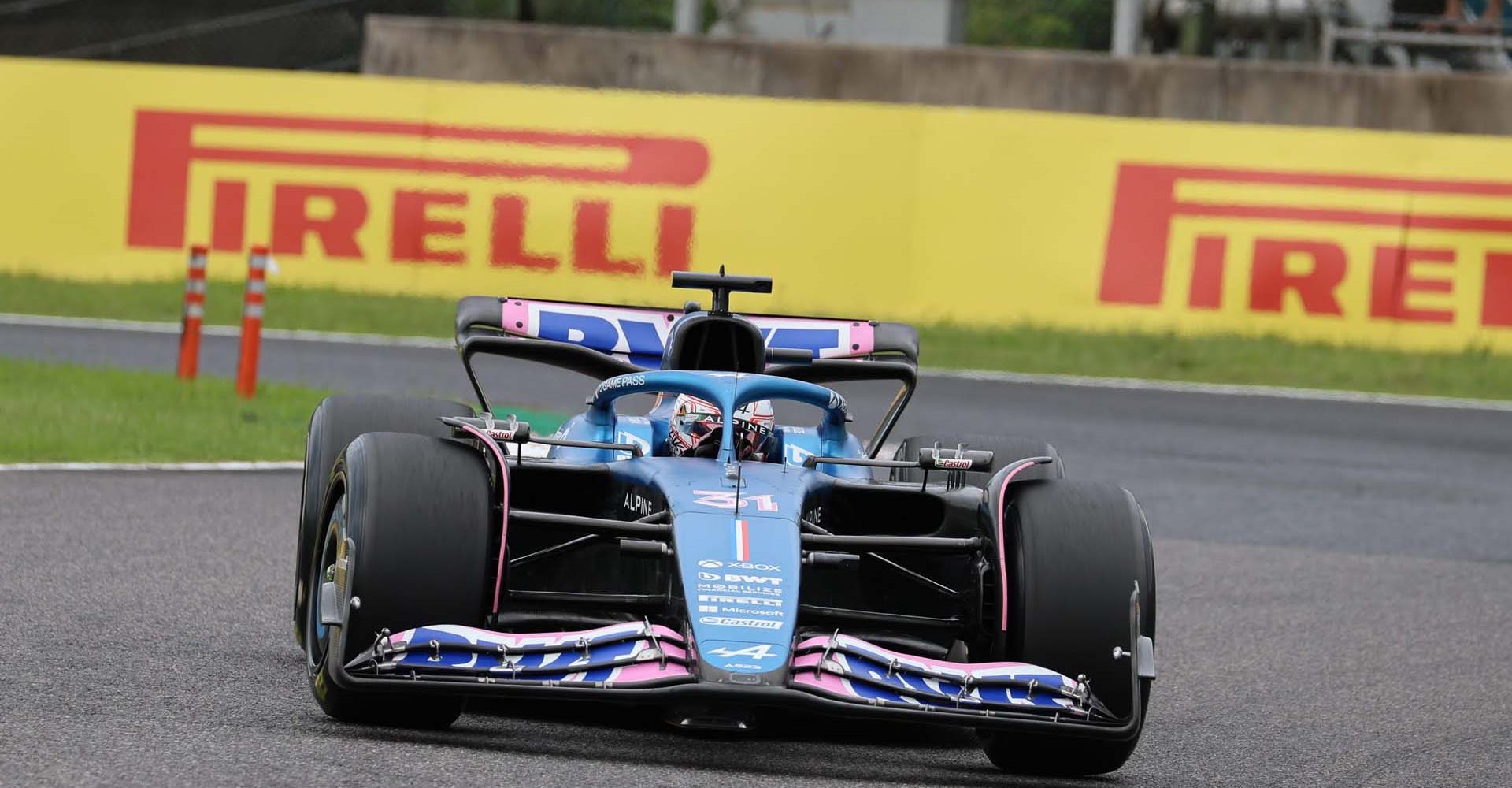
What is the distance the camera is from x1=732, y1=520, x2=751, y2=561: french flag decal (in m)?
5.74

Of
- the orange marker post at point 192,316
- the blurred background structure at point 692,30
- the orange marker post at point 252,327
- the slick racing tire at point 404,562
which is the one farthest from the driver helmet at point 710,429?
the blurred background structure at point 692,30

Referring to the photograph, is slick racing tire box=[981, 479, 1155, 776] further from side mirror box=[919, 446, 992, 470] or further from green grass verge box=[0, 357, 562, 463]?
green grass verge box=[0, 357, 562, 463]

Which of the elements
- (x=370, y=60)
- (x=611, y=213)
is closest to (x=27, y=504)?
(x=611, y=213)

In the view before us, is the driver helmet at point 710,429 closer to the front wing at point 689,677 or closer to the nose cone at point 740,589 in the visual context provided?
the nose cone at point 740,589

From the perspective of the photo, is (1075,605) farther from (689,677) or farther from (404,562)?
(404,562)

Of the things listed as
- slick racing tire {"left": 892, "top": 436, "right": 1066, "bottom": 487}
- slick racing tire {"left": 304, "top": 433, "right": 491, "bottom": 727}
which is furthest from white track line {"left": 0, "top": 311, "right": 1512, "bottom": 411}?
slick racing tire {"left": 304, "top": 433, "right": 491, "bottom": 727}

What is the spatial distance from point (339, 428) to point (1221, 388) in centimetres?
1200

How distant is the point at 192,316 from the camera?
14570mm

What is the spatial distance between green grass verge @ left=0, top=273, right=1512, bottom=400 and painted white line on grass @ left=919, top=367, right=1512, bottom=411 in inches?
5.3

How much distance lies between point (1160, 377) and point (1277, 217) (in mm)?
1544

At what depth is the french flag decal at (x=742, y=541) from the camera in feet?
18.8

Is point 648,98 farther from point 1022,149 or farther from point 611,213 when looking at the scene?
point 1022,149

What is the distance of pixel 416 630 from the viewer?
5516mm

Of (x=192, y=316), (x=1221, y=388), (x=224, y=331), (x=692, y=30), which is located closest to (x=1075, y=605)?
(x=192, y=316)
